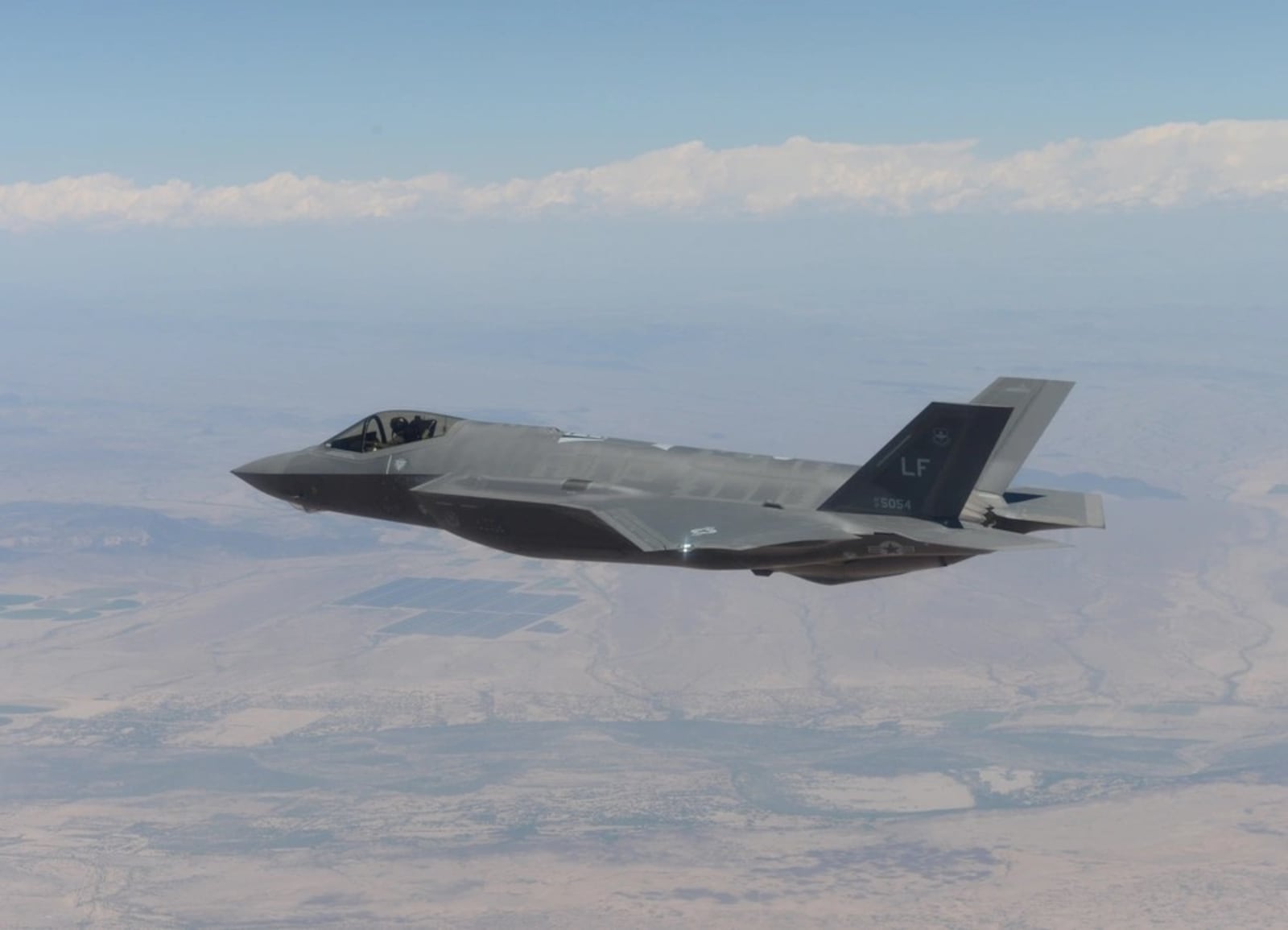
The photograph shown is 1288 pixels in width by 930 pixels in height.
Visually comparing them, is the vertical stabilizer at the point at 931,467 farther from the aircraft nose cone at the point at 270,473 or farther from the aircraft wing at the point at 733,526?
the aircraft nose cone at the point at 270,473

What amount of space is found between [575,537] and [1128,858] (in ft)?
597

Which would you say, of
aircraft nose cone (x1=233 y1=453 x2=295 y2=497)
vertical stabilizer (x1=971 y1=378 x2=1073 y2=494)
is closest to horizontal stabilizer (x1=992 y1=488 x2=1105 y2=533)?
vertical stabilizer (x1=971 y1=378 x2=1073 y2=494)

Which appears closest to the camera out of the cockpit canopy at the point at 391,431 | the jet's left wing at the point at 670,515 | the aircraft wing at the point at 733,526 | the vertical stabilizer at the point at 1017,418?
the aircraft wing at the point at 733,526

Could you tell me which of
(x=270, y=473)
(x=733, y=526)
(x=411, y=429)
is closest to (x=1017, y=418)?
(x=733, y=526)

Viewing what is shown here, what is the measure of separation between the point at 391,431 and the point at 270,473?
3.90 metres

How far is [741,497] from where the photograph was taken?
116ft

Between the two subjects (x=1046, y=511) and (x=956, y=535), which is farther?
(x=1046, y=511)

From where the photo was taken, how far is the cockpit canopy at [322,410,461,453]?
134 ft

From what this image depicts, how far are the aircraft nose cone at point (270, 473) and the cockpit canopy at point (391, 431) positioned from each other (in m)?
1.47

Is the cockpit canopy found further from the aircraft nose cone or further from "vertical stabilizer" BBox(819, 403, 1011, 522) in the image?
"vertical stabilizer" BBox(819, 403, 1011, 522)

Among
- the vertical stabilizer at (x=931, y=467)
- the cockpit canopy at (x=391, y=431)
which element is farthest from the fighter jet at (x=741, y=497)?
the cockpit canopy at (x=391, y=431)

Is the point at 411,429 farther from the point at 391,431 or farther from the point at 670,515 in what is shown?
the point at 670,515

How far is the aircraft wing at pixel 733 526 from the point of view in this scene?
32.0 meters

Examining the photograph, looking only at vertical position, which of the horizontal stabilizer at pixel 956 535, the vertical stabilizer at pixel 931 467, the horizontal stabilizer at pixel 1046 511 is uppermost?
the vertical stabilizer at pixel 931 467
